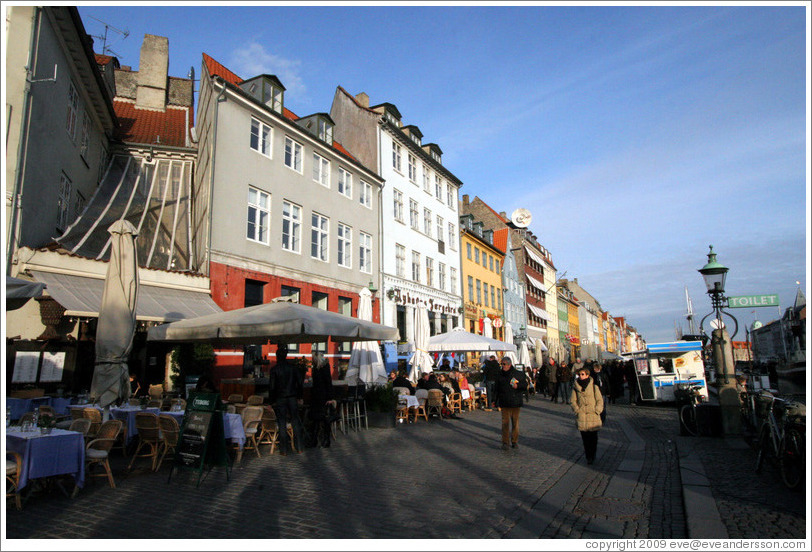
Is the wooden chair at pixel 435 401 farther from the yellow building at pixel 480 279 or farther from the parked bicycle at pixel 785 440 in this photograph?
the yellow building at pixel 480 279

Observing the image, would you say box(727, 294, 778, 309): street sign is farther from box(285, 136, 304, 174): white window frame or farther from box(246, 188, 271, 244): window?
box(285, 136, 304, 174): white window frame

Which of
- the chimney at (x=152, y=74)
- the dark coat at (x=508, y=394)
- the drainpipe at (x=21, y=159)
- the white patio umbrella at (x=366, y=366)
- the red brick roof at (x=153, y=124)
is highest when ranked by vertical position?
the chimney at (x=152, y=74)

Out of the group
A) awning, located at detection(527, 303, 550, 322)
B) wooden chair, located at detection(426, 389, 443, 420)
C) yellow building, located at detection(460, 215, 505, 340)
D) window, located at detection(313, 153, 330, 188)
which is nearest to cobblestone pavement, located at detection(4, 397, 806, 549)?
wooden chair, located at detection(426, 389, 443, 420)

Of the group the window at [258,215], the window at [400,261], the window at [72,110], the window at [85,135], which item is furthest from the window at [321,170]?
the window at [72,110]

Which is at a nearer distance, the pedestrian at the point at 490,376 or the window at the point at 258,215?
the pedestrian at the point at 490,376

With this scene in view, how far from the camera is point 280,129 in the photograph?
70.8 feet

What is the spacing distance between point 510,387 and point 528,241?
4950 centimetres

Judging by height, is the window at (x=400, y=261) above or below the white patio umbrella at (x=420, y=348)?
above

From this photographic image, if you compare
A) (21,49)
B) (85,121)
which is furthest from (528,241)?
(21,49)

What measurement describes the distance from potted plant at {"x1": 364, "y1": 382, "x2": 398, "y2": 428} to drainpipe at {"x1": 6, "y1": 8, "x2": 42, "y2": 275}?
29.9 feet

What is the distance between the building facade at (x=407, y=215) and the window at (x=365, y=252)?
2.97 ft

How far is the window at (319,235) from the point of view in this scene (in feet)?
74.9

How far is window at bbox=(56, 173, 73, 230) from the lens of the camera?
49.9 feet

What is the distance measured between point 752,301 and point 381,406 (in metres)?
8.81
